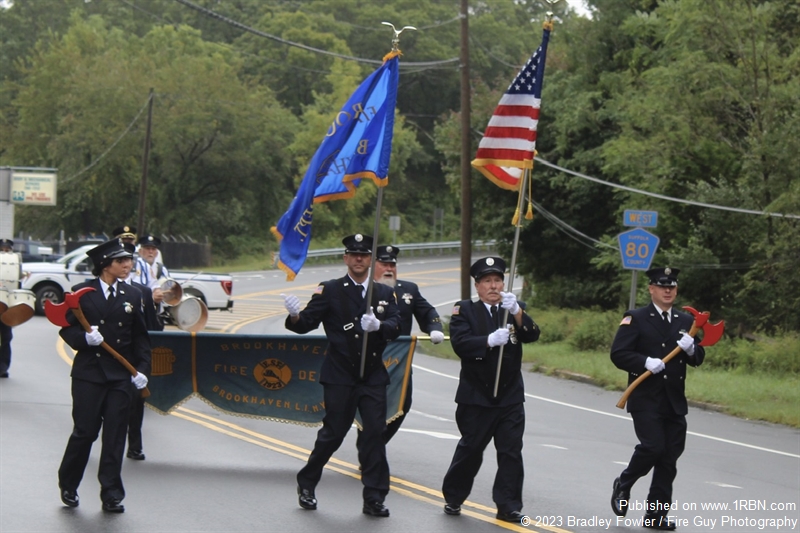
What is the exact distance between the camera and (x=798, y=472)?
41.6 ft

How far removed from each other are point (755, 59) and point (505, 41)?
189 feet

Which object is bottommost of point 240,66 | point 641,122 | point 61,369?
point 61,369

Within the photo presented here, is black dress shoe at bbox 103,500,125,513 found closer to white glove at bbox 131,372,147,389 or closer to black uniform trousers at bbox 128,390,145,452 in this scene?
white glove at bbox 131,372,147,389

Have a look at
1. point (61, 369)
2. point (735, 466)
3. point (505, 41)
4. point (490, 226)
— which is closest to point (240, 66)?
point (505, 41)

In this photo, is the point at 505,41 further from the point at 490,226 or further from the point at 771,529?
the point at 771,529

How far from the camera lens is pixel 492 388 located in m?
8.94

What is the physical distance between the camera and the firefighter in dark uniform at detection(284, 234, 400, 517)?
9031 mm

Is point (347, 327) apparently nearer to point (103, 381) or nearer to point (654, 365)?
point (103, 381)

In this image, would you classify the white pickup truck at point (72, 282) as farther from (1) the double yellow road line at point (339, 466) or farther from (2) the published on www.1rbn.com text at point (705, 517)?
(2) the published on www.1rbn.com text at point (705, 517)

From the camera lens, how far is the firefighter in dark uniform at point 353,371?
903cm

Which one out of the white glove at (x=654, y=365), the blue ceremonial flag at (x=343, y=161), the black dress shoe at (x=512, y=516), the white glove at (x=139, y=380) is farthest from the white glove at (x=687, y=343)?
the white glove at (x=139, y=380)

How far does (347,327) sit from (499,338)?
129 cm

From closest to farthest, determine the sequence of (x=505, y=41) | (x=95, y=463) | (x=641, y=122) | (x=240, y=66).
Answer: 1. (x=95, y=463)
2. (x=641, y=122)
3. (x=240, y=66)
4. (x=505, y=41)

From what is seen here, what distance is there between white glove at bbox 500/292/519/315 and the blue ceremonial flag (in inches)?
66.4
